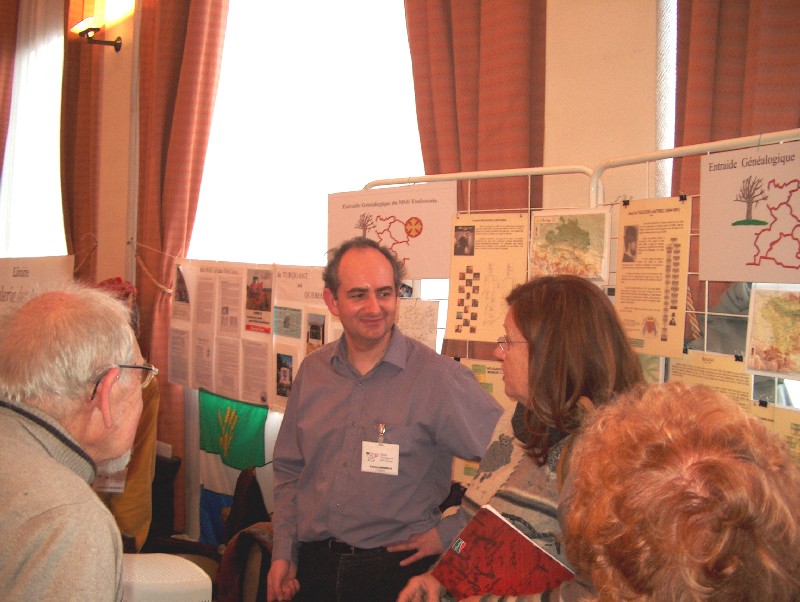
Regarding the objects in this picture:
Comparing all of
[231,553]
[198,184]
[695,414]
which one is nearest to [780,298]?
[695,414]

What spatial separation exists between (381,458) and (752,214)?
1232 millimetres

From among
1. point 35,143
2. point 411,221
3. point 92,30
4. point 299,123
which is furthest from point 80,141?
point 411,221

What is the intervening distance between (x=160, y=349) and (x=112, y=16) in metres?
2.77

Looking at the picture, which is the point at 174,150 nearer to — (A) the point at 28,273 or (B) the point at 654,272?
(A) the point at 28,273

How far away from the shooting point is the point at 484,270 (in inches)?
92.1

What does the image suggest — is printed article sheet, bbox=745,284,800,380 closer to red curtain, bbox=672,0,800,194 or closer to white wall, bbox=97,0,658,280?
red curtain, bbox=672,0,800,194

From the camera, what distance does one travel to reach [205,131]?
426cm

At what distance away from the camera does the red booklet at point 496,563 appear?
122 cm

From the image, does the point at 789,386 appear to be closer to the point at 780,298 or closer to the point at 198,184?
the point at 780,298

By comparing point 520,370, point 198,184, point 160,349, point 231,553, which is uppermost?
point 198,184

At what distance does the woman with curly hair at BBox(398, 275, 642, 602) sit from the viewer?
136cm

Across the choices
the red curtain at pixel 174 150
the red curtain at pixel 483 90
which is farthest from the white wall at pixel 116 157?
the red curtain at pixel 483 90

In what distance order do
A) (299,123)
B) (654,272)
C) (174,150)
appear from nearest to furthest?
1. (654,272)
2. (299,123)
3. (174,150)

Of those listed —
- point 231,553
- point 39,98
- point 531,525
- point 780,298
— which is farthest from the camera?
point 39,98
